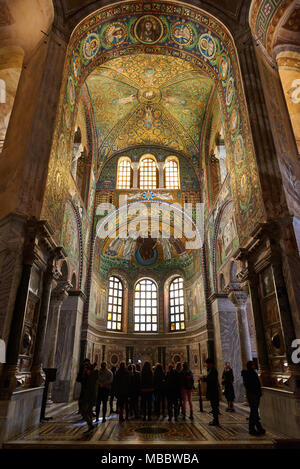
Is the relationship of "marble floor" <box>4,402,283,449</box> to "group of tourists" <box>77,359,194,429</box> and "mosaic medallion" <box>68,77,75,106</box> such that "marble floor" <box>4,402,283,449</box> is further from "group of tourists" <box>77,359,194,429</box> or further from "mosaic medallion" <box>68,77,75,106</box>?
"mosaic medallion" <box>68,77,75,106</box>

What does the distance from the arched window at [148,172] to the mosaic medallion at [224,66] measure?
813cm

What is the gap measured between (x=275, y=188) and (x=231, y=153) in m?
2.79

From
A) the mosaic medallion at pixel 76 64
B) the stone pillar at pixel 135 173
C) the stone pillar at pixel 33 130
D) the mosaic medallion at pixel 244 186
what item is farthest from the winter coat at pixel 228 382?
the stone pillar at pixel 135 173

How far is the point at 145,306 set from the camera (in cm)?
2066

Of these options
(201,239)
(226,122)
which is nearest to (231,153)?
(226,122)

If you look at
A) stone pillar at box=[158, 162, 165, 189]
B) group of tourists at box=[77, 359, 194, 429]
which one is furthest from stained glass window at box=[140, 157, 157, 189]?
group of tourists at box=[77, 359, 194, 429]

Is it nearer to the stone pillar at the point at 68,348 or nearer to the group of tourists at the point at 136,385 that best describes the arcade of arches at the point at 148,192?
the stone pillar at the point at 68,348

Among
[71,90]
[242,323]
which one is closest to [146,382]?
[242,323]

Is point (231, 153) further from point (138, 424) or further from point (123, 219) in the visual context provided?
point (123, 219)

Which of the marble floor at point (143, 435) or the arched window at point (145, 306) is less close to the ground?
the arched window at point (145, 306)

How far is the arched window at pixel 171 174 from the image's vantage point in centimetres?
1805

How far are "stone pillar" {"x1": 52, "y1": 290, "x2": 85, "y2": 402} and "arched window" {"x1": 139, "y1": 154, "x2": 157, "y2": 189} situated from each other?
24.6 feet

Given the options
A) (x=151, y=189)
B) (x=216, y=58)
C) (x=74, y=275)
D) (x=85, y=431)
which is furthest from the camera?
(x=151, y=189)

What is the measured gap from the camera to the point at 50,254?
24.6 ft
